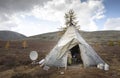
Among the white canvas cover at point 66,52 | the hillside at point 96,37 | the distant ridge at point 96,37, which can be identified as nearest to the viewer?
the white canvas cover at point 66,52

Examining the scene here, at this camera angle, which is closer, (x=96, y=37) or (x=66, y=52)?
(x=66, y=52)

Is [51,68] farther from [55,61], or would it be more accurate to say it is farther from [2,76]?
[2,76]

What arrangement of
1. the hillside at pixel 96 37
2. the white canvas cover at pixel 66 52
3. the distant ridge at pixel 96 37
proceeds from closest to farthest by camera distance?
1. the white canvas cover at pixel 66 52
2. the hillside at pixel 96 37
3. the distant ridge at pixel 96 37

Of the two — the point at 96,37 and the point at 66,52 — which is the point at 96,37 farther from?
the point at 66,52

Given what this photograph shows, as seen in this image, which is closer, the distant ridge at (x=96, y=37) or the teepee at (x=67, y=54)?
the teepee at (x=67, y=54)

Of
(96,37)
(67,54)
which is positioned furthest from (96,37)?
(67,54)

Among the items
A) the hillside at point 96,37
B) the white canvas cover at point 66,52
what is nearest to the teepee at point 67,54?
the white canvas cover at point 66,52

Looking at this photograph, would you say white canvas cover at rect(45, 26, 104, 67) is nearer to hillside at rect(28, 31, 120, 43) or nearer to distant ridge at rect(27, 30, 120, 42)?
hillside at rect(28, 31, 120, 43)

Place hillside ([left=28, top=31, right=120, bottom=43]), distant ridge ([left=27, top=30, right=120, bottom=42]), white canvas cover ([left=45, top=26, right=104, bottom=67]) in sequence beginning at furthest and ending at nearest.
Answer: distant ridge ([left=27, top=30, right=120, bottom=42]), hillside ([left=28, top=31, right=120, bottom=43]), white canvas cover ([left=45, top=26, right=104, bottom=67])

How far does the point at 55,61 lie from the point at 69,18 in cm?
2656

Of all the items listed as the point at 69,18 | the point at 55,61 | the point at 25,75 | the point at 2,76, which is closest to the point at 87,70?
the point at 55,61

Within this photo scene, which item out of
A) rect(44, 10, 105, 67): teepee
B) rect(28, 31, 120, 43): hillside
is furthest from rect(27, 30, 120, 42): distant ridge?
rect(44, 10, 105, 67): teepee

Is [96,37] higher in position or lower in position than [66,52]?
higher

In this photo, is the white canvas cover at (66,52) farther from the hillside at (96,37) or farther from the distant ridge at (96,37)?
the distant ridge at (96,37)
